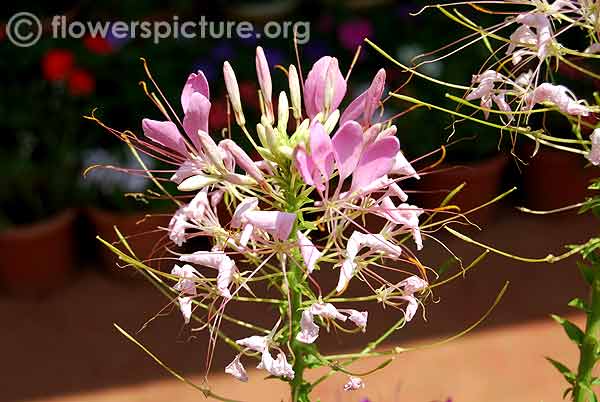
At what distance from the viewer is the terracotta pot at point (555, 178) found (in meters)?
2.89

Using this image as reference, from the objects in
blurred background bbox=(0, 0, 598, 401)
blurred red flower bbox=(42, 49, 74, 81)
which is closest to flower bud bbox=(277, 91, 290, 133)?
blurred background bbox=(0, 0, 598, 401)

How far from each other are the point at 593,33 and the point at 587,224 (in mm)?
2193

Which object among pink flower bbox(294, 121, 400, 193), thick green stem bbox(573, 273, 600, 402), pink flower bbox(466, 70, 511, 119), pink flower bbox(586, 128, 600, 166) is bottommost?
thick green stem bbox(573, 273, 600, 402)

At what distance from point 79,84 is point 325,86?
209 cm

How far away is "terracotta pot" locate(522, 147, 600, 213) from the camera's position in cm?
289

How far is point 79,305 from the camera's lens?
2646 mm

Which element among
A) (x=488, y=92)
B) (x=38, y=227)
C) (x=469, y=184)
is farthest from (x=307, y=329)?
(x=469, y=184)

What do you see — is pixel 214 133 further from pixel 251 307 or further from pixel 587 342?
pixel 587 342

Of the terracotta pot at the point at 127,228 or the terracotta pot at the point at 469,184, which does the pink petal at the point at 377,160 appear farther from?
the terracotta pot at the point at 469,184

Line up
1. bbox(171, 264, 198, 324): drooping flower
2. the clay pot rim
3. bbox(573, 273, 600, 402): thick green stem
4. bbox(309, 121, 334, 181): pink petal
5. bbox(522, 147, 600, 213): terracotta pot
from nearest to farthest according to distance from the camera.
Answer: bbox(309, 121, 334, 181): pink petal < bbox(171, 264, 198, 324): drooping flower < bbox(573, 273, 600, 402): thick green stem < the clay pot rim < bbox(522, 147, 600, 213): terracotta pot

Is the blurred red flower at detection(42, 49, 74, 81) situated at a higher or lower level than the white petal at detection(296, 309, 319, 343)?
higher

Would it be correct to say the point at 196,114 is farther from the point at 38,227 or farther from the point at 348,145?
the point at 38,227
